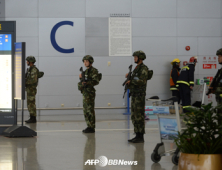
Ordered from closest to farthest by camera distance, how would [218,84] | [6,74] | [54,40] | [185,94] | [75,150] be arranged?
[75,150] < [218,84] < [6,74] < [185,94] < [54,40]

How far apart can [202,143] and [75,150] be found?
3.54 metres

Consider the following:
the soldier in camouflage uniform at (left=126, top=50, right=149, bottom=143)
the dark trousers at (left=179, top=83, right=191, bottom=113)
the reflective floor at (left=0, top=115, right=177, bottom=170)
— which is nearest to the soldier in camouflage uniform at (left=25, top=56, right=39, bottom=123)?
the reflective floor at (left=0, top=115, right=177, bottom=170)

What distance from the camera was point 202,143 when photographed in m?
2.96

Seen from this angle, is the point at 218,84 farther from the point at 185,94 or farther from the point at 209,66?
the point at 209,66

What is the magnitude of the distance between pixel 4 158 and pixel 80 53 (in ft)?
28.7

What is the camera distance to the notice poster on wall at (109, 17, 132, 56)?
13.9 metres

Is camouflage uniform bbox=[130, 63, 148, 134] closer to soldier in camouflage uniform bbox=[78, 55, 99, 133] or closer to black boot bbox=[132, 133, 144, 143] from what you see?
black boot bbox=[132, 133, 144, 143]

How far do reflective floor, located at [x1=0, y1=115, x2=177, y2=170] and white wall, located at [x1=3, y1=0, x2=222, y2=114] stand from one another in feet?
16.4

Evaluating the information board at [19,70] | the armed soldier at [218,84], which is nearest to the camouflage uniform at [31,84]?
the information board at [19,70]

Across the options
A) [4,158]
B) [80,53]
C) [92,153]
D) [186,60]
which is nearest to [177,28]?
[186,60]

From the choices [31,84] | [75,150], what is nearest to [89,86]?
[75,150]

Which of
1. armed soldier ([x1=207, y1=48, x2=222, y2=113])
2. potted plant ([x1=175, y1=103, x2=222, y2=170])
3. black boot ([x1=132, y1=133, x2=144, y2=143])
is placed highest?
armed soldier ([x1=207, y1=48, x2=222, y2=113])

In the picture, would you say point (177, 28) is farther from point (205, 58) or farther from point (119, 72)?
point (119, 72)

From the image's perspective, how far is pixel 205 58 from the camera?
14.3m
